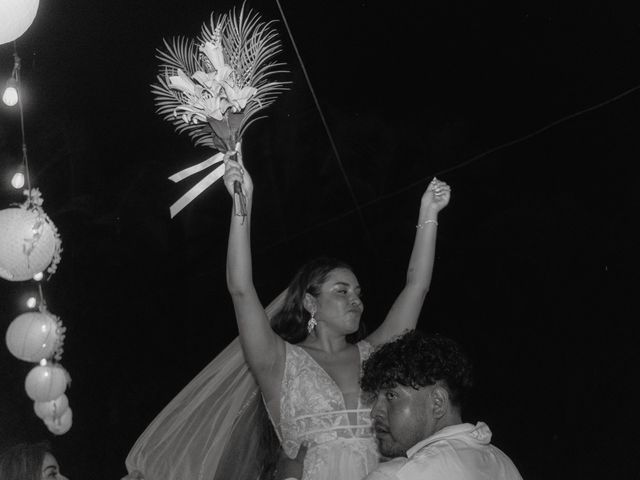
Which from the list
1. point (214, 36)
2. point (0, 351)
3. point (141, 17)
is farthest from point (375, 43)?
point (0, 351)

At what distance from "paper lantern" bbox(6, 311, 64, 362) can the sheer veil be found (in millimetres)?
1609

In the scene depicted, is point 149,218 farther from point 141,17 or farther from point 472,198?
point 472,198

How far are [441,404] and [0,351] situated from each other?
4402mm

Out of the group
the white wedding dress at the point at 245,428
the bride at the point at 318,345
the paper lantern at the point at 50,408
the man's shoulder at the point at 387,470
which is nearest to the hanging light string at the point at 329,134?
the bride at the point at 318,345

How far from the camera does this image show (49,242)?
13.1ft

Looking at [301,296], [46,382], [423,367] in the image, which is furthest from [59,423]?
[423,367]

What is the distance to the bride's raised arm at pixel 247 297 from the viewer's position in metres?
2.99

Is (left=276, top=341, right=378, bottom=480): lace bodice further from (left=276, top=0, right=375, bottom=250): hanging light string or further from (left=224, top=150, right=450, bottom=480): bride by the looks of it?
(left=276, top=0, right=375, bottom=250): hanging light string

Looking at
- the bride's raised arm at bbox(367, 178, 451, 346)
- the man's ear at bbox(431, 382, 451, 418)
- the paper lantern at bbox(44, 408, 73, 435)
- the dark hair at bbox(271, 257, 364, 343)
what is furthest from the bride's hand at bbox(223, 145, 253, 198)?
the paper lantern at bbox(44, 408, 73, 435)

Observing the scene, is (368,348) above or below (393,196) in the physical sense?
below

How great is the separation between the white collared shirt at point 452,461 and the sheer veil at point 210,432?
1.33 meters

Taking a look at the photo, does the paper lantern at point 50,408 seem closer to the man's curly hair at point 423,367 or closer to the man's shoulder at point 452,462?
the man's curly hair at point 423,367

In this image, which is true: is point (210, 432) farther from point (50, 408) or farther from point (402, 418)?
point (50, 408)

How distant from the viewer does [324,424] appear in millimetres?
3090
